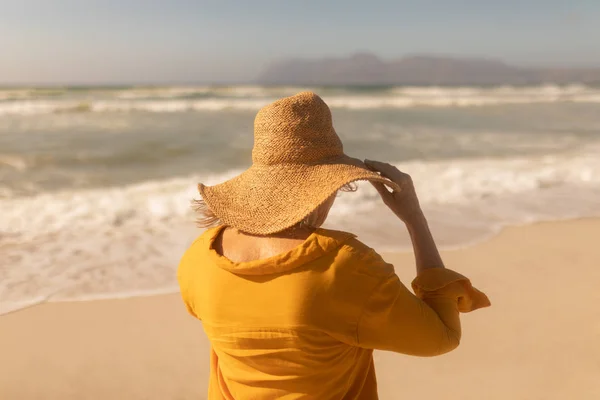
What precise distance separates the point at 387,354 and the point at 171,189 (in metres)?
4.27

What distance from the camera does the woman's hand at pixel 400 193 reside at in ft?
4.93

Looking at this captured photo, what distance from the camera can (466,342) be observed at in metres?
3.23

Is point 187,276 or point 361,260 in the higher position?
point 361,260

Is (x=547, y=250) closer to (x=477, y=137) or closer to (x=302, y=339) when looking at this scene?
(x=302, y=339)

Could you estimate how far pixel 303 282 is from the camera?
4.07 feet

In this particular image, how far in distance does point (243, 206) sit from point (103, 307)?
103 inches

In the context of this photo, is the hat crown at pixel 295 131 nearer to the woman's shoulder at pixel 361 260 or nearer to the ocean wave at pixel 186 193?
the woman's shoulder at pixel 361 260

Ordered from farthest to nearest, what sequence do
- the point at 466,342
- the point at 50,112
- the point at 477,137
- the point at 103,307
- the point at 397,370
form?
the point at 50,112, the point at 477,137, the point at 103,307, the point at 466,342, the point at 397,370

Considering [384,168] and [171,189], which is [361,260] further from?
[171,189]

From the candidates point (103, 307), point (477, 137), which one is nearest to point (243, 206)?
point (103, 307)

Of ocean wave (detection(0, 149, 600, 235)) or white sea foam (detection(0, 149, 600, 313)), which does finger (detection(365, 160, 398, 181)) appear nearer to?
white sea foam (detection(0, 149, 600, 313))

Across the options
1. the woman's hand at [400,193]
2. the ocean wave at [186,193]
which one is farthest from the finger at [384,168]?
the ocean wave at [186,193]

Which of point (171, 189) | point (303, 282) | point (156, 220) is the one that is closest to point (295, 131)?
point (303, 282)

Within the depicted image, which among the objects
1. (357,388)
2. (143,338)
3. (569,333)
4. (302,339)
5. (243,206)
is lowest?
(143,338)
